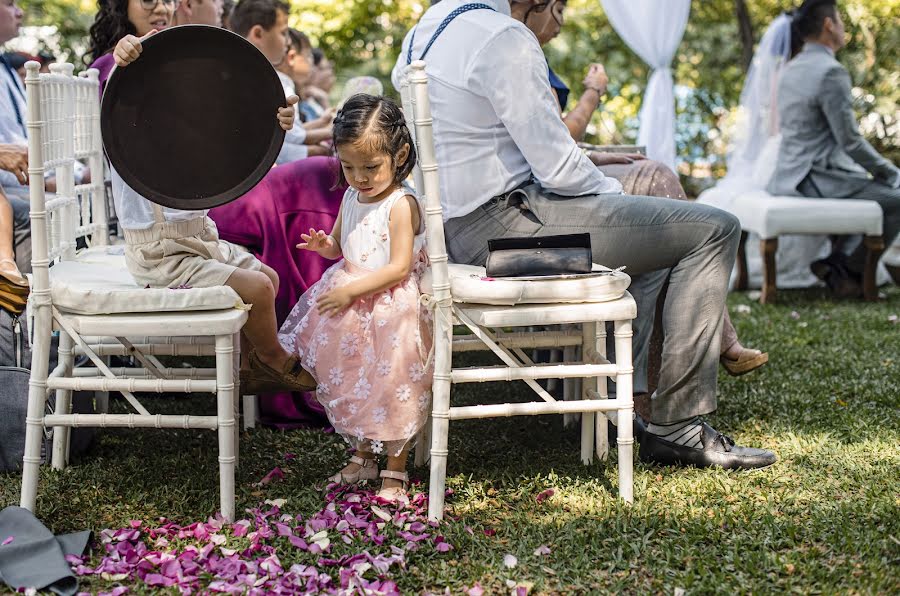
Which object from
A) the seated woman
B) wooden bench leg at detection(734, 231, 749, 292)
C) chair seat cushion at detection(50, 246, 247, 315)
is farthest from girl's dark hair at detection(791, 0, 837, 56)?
chair seat cushion at detection(50, 246, 247, 315)

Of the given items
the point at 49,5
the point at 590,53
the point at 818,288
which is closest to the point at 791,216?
the point at 818,288

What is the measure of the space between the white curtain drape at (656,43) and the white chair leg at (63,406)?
149 inches

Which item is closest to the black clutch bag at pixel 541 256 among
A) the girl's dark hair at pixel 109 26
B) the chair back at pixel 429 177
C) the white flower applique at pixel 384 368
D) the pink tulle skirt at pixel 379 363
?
the chair back at pixel 429 177

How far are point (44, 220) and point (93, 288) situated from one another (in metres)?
0.21

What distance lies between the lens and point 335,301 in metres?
2.71

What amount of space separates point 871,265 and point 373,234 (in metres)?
4.15

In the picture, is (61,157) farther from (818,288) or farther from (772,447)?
(818,288)

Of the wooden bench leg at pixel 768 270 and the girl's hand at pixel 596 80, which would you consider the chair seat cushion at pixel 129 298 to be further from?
the wooden bench leg at pixel 768 270

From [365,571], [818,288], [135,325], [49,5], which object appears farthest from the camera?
[49,5]

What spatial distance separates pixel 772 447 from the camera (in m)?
3.29

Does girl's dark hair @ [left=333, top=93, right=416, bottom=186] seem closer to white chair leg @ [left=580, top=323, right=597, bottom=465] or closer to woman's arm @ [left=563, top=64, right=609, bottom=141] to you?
white chair leg @ [left=580, top=323, right=597, bottom=465]

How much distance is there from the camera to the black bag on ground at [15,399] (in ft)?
10.2

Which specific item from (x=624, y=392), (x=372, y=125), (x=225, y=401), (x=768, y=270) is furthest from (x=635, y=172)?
(x=768, y=270)

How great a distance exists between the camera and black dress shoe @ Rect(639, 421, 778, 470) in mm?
3062
